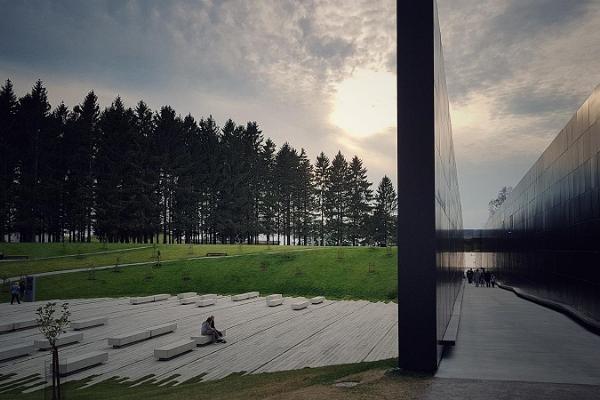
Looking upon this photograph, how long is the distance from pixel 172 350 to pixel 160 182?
64218 mm

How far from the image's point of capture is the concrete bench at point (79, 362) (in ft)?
44.9

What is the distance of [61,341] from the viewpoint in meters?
18.0

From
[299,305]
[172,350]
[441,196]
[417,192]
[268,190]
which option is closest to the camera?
[417,192]

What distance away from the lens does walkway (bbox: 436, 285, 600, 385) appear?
10117 millimetres

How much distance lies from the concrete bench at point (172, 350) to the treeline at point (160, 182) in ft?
181

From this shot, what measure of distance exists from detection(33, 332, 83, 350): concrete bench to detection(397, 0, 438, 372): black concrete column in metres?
13.5

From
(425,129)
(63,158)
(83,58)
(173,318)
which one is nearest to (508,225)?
(173,318)

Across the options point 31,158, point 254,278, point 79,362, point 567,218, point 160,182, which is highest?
point 31,158

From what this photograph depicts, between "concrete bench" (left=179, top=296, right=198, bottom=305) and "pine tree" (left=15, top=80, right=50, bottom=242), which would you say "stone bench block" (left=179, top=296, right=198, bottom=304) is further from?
"pine tree" (left=15, top=80, right=50, bottom=242)

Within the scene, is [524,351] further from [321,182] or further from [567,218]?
[321,182]

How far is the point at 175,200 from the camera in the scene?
78375 mm

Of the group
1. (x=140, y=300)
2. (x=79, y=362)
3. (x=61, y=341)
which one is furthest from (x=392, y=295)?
(x=79, y=362)

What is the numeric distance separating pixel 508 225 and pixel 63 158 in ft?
215

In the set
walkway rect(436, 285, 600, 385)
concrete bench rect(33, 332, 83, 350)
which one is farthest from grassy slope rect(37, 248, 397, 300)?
concrete bench rect(33, 332, 83, 350)
